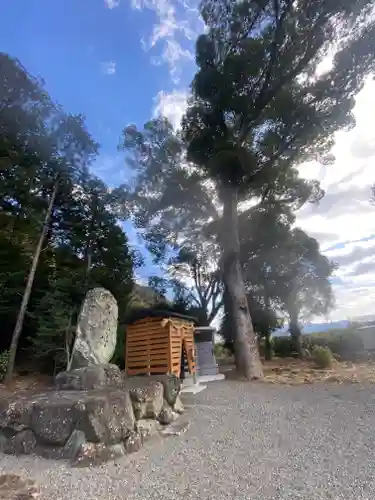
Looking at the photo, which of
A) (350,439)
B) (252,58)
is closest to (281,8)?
(252,58)

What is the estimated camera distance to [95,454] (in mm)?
3352

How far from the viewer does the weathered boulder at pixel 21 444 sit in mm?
3625

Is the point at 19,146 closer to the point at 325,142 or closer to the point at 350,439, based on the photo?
the point at 325,142

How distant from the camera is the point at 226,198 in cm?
1070

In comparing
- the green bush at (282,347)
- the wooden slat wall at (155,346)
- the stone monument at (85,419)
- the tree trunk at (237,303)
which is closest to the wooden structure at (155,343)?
the wooden slat wall at (155,346)

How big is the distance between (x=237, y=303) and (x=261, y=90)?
24.4 feet

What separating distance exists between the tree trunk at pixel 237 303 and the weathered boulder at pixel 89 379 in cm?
530

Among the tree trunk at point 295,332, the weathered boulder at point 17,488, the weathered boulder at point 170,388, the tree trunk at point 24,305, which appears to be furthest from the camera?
the tree trunk at point 295,332

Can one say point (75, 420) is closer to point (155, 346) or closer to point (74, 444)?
point (74, 444)

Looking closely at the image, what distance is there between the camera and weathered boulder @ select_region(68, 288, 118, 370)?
528 cm

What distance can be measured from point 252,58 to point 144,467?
11.2 meters

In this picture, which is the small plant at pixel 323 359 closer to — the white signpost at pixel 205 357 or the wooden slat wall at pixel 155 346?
the white signpost at pixel 205 357

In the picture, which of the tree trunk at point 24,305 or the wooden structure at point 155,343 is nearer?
the wooden structure at point 155,343

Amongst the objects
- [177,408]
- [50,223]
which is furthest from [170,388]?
[50,223]
